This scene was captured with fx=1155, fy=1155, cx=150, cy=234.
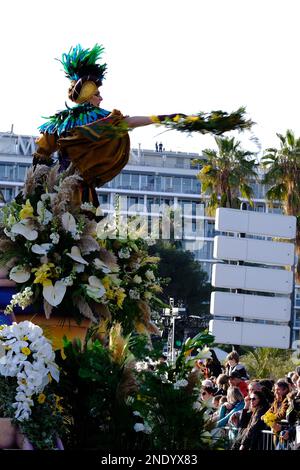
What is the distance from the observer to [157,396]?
6.19 m

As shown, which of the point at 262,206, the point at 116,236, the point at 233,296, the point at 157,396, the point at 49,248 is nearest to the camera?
the point at 157,396

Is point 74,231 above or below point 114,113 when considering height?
below

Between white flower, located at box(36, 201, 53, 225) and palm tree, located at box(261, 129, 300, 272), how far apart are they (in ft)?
107

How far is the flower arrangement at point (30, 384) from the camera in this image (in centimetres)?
607

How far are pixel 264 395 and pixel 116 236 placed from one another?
241 centimetres

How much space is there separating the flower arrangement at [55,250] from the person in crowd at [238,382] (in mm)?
3691

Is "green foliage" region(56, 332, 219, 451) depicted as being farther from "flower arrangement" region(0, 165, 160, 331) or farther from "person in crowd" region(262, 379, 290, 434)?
"person in crowd" region(262, 379, 290, 434)

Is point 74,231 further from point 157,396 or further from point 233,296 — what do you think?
point 233,296

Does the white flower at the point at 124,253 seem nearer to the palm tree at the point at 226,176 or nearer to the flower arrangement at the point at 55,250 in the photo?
the flower arrangement at the point at 55,250

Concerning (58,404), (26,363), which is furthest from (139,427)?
(26,363)

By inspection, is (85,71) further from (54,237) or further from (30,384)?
(30,384)

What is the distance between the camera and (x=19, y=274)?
7.69 metres

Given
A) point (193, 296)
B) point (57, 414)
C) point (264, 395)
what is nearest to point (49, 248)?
point (57, 414)

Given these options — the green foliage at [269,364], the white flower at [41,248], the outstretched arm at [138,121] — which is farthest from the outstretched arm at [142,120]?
the green foliage at [269,364]
